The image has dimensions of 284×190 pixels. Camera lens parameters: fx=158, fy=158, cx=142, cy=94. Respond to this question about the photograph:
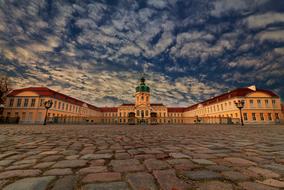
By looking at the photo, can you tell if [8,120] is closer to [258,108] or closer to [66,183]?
[66,183]

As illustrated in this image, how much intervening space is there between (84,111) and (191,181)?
243 feet

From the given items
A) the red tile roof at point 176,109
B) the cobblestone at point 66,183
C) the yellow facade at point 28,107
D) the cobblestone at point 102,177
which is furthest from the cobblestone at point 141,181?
the red tile roof at point 176,109

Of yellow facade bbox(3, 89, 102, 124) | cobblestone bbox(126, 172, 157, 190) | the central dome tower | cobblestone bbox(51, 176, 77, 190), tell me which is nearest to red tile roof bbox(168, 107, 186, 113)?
the central dome tower

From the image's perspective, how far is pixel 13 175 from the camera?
1834 millimetres

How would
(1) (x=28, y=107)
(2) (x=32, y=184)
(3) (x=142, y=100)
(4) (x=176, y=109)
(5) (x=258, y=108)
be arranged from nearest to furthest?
(2) (x=32, y=184) → (5) (x=258, y=108) → (1) (x=28, y=107) → (3) (x=142, y=100) → (4) (x=176, y=109)

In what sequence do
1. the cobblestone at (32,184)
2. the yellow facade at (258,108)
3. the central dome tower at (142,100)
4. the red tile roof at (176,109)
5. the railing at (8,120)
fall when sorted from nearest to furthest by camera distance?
the cobblestone at (32,184) → the railing at (8,120) → the yellow facade at (258,108) → the central dome tower at (142,100) → the red tile roof at (176,109)

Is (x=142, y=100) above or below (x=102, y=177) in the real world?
above

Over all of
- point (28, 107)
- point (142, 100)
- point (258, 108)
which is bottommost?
point (258, 108)

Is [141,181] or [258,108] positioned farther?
[258,108]

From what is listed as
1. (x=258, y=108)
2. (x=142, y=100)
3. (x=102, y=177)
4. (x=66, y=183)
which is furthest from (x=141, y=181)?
(x=142, y=100)

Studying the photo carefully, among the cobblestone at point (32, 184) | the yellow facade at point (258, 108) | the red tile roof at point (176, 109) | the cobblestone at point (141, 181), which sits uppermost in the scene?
the red tile roof at point (176, 109)

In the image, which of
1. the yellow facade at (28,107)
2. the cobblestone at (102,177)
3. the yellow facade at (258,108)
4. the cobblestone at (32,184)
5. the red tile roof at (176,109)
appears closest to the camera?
the cobblestone at (32,184)

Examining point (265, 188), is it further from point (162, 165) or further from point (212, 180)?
point (162, 165)

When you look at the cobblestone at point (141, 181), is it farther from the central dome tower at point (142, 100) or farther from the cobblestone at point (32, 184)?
the central dome tower at point (142, 100)
